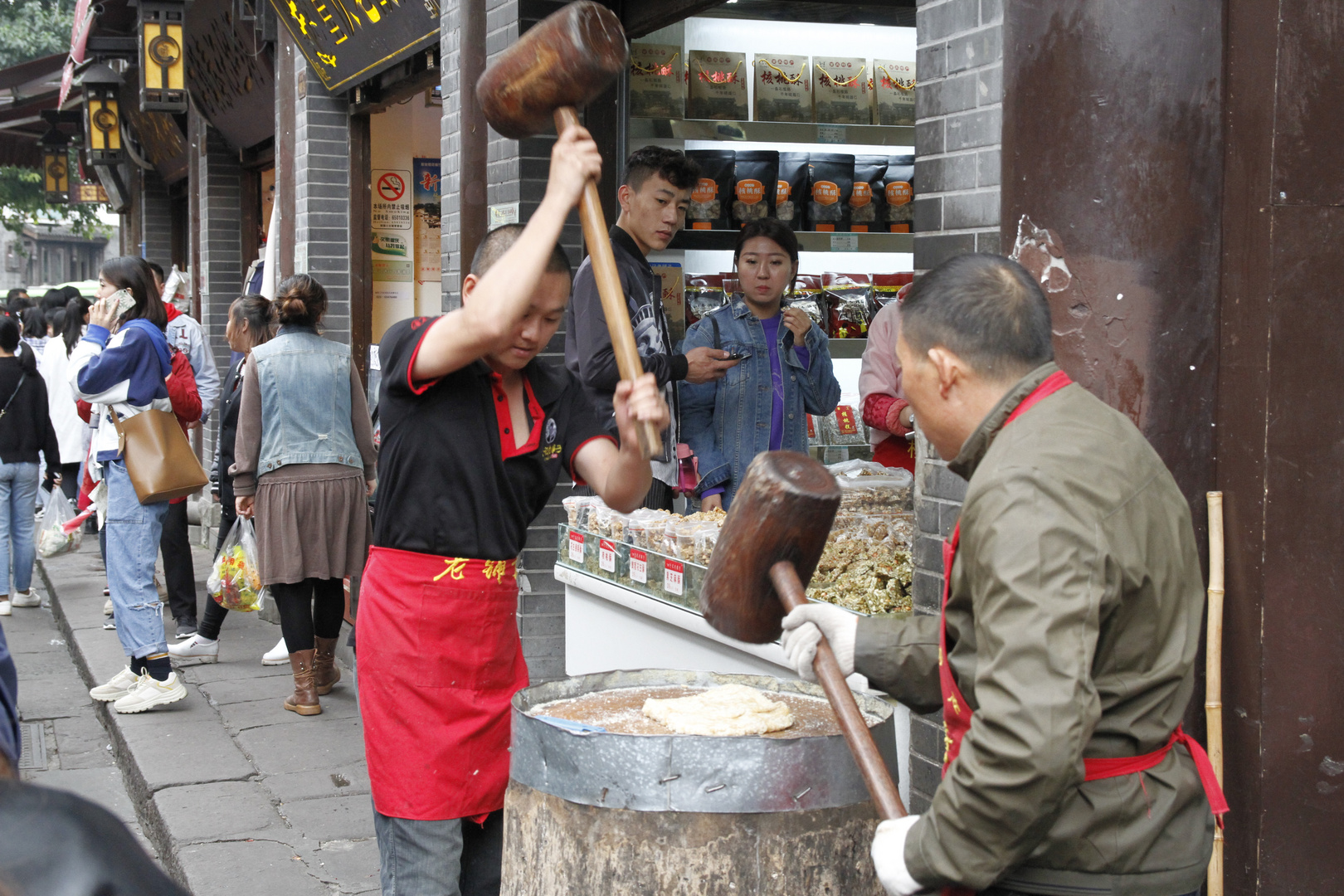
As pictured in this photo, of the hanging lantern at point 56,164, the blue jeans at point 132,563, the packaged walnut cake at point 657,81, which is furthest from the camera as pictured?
the hanging lantern at point 56,164

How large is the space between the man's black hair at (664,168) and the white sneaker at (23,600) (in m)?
6.69

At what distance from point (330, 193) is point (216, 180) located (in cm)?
443

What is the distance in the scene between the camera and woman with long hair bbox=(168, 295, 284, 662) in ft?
22.0

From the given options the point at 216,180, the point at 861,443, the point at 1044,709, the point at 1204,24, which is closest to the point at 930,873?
the point at 1044,709

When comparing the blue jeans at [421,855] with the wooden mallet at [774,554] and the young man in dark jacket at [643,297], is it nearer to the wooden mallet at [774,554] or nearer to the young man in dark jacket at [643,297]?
the wooden mallet at [774,554]

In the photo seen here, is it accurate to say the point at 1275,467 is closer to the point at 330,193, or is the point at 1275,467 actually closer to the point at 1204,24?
the point at 1204,24

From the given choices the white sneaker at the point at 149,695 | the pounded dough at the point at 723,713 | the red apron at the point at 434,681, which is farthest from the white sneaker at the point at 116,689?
the pounded dough at the point at 723,713

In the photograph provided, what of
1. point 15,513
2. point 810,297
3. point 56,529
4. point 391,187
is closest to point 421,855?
point 810,297

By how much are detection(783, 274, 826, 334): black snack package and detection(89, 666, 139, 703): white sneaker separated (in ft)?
12.1

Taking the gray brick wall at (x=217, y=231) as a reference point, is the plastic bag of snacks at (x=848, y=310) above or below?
below

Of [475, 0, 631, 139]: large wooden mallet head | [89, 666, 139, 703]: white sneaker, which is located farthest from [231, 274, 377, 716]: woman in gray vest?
[475, 0, 631, 139]: large wooden mallet head

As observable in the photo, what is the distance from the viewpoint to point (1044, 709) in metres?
1.64

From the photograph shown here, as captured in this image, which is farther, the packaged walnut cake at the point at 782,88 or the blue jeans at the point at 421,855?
the packaged walnut cake at the point at 782,88

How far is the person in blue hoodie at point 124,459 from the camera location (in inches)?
235
